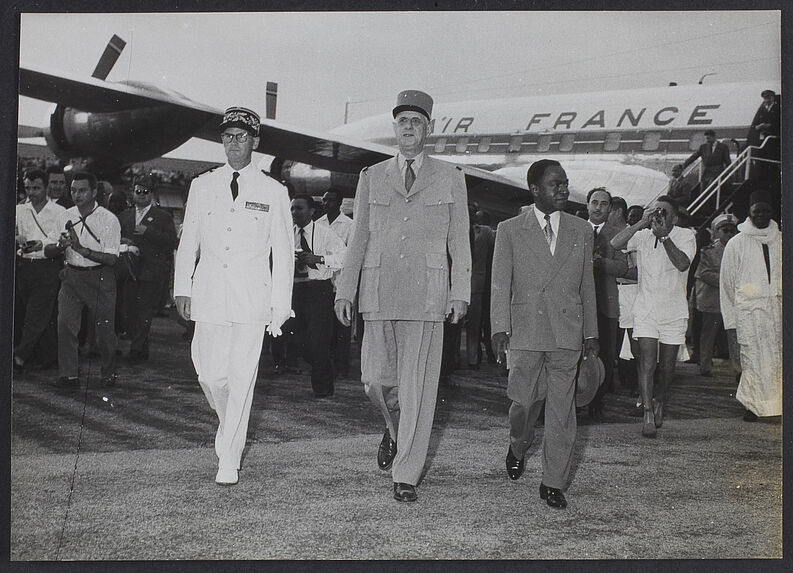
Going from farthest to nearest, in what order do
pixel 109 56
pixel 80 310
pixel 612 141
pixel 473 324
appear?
pixel 612 141 < pixel 473 324 < pixel 80 310 < pixel 109 56

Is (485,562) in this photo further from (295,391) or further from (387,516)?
(295,391)

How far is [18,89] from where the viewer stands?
4.52m

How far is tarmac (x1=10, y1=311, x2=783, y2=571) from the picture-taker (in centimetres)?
381

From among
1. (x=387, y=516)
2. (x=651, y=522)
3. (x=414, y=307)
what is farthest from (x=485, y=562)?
(x=414, y=307)

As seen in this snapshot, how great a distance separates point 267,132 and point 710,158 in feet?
15.3

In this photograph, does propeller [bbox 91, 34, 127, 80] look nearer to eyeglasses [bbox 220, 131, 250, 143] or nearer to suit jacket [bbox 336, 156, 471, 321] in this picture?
eyeglasses [bbox 220, 131, 250, 143]

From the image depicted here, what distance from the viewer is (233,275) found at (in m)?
4.30

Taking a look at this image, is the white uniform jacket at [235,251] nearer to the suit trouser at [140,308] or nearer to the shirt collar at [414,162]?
the shirt collar at [414,162]

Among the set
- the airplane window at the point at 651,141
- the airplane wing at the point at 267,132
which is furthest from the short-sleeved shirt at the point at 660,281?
the airplane window at the point at 651,141

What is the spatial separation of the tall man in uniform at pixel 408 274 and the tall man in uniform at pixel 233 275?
1.44 ft

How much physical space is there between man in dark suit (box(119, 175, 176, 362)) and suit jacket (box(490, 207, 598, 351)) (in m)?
3.40

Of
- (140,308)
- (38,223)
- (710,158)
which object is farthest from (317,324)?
(710,158)

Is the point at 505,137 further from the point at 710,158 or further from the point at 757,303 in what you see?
the point at 757,303

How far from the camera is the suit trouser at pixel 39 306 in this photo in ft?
16.3
